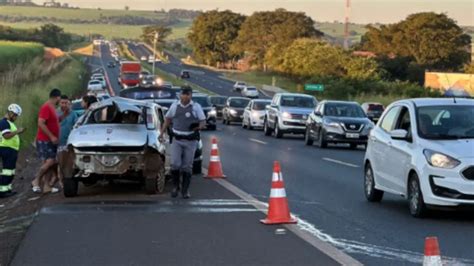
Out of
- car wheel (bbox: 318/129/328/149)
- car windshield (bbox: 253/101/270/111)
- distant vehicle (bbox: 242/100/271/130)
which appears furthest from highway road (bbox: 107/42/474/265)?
car windshield (bbox: 253/101/270/111)

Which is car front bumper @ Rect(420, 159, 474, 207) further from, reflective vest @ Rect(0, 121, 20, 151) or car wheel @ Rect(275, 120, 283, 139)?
car wheel @ Rect(275, 120, 283, 139)

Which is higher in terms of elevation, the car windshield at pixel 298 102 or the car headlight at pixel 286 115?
the car windshield at pixel 298 102

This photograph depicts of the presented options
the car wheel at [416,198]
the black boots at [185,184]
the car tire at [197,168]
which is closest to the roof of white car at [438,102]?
the car wheel at [416,198]

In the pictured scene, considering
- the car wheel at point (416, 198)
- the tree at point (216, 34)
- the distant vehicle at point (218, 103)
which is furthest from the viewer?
the tree at point (216, 34)

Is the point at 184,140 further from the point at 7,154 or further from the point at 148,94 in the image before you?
the point at 148,94

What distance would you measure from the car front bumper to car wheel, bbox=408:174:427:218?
0.25 metres

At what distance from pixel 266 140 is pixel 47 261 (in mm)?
24213

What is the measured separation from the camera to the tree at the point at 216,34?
155 metres

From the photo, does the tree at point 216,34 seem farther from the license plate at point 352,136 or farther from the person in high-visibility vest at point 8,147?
the person in high-visibility vest at point 8,147

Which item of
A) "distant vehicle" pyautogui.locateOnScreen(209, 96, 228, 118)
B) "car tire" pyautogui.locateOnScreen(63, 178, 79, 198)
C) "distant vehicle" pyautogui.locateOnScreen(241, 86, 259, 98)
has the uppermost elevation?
"car tire" pyautogui.locateOnScreen(63, 178, 79, 198)

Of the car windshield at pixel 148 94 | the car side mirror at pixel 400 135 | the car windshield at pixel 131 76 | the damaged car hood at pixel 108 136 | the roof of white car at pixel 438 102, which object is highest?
the roof of white car at pixel 438 102

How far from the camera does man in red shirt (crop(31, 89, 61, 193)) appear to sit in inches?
608

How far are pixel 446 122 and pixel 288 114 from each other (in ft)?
71.5

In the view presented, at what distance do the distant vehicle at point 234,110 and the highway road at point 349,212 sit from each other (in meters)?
22.0
